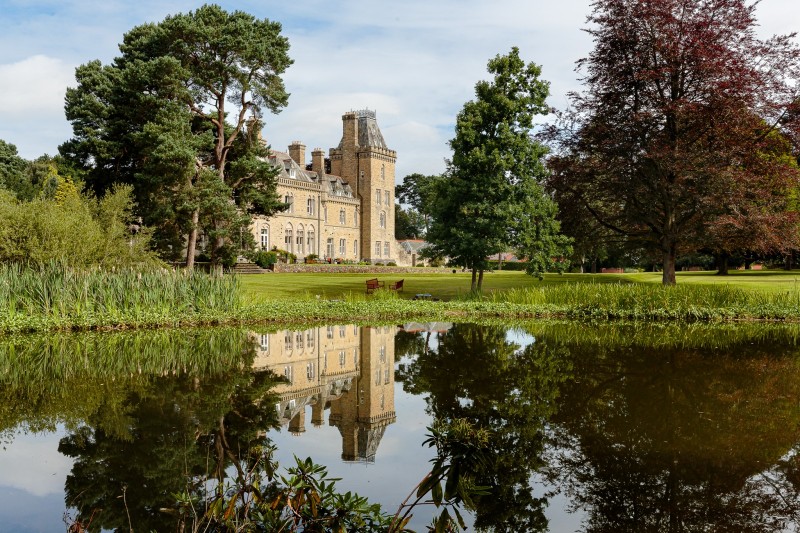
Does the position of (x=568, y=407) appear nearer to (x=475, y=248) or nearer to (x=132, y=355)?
(x=132, y=355)

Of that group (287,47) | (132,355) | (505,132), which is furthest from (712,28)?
(132,355)

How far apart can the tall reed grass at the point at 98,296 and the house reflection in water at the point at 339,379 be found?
9.70ft

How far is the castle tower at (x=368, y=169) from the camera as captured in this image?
60594 mm

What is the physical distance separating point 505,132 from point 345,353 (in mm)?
12215

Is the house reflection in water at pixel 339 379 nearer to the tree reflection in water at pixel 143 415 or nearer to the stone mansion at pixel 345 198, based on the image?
the tree reflection in water at pixel 143 415

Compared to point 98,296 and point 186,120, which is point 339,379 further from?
point 186,120

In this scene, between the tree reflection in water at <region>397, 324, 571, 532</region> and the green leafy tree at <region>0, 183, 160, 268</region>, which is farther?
the green leafy tree at <region>0, 183, 160, 268</region>

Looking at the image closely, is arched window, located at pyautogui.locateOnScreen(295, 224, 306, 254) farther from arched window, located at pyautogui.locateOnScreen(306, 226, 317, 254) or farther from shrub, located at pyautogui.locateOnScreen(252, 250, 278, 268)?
shrub, located at pyautogui.locateOnScreen(252, 250, 278, 268)

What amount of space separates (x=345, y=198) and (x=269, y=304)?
4188 centimetres

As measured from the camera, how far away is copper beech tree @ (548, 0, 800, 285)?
63.3 ft

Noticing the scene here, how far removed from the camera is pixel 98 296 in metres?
15.7

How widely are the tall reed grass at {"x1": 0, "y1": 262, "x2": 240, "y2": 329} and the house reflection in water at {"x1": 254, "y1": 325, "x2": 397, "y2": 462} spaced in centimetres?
296

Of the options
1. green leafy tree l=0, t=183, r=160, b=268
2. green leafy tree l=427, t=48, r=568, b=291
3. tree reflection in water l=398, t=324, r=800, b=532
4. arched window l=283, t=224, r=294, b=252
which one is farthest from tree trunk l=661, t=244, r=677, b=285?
arched window l=283, t=224, r=294, b=252

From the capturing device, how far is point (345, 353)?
12.5 m
